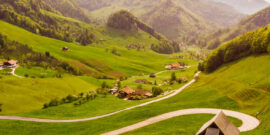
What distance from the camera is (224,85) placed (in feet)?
207

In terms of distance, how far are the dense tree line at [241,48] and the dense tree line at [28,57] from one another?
365ft

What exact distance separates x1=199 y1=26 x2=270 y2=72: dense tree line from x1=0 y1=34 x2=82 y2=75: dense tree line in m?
111

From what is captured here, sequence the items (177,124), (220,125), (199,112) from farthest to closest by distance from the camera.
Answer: (199,112), (177,124), (220,125)

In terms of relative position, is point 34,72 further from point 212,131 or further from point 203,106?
point 212,131

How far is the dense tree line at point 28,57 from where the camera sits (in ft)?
465

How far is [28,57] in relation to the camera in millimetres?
148750

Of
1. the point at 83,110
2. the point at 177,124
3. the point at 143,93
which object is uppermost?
the point at 177,124

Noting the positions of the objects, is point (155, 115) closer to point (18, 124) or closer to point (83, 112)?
point (83, 112)

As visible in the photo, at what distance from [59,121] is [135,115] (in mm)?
27100

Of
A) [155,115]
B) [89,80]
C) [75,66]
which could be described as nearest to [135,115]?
[155,115]

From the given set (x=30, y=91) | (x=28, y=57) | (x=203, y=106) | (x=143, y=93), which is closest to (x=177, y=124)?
(x=203, y=106)

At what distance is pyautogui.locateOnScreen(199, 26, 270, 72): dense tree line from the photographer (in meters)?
73.7

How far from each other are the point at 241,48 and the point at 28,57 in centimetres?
15846

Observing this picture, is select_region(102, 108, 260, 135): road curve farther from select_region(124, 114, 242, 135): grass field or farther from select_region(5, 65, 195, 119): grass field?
select_region(5, 65, 195, 119): grass field
